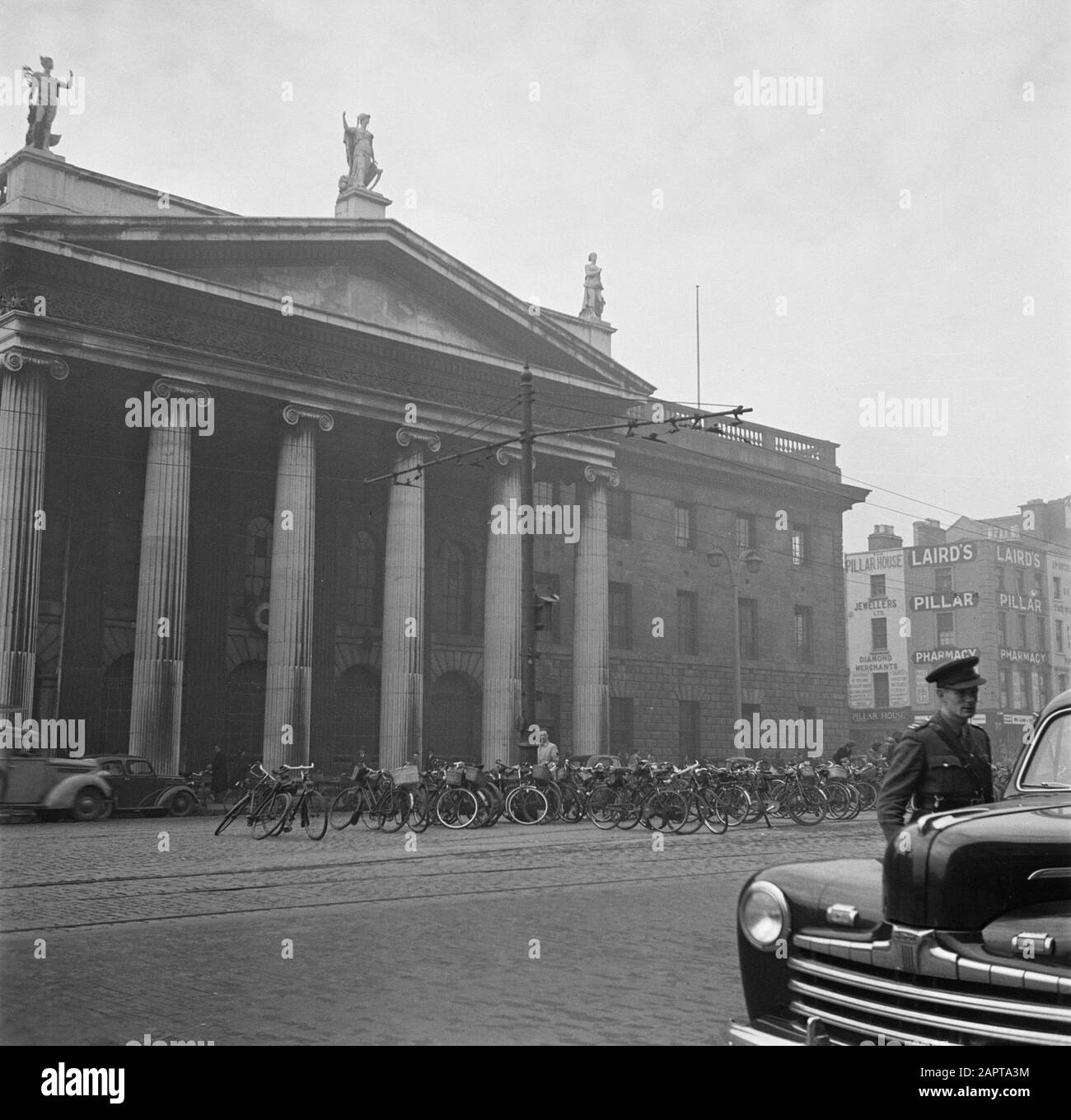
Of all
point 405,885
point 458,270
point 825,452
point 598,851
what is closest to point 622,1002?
point 405,885

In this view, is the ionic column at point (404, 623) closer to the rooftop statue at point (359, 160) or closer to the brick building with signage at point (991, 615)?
the rooftop statue at point (359, 160)

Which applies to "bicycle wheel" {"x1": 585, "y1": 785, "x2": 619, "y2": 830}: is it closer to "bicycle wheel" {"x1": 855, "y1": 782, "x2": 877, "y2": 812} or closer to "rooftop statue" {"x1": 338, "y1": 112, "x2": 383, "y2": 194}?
"bicycle wheel" {"x1": 855, "y1": 782, "x2": 877, "y2": 812}

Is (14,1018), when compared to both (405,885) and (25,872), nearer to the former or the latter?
(405,885)

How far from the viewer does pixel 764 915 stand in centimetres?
425

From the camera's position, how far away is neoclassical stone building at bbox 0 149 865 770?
2778 cm

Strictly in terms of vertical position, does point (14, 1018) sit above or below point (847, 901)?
below

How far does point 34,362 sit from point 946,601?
46.6 m

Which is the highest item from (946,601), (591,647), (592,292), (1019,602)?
(592,292)

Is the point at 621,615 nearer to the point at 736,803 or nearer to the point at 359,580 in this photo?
the point at 359,580

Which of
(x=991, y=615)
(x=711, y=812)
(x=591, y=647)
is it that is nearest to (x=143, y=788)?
(x=711, y=812)

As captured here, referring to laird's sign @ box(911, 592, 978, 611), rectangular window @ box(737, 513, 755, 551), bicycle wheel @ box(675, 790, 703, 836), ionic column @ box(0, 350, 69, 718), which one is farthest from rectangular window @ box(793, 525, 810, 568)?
ionic column @ box(0, 350, 69, 718)

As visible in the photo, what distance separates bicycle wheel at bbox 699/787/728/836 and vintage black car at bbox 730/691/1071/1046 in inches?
655

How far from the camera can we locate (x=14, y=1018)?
235 inches
